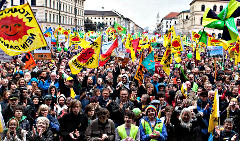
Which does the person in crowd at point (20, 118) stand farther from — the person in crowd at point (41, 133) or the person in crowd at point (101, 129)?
the person in crowd at point (101, 129)

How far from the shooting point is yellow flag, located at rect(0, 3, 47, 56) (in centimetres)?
604

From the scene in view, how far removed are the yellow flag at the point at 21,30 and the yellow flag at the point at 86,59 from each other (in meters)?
2.40

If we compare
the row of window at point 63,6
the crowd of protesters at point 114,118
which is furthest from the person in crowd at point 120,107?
the row of window at point 63,6

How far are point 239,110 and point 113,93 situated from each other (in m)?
3.13

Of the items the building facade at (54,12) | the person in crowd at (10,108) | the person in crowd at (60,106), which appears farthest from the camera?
the building facade at (54,12)

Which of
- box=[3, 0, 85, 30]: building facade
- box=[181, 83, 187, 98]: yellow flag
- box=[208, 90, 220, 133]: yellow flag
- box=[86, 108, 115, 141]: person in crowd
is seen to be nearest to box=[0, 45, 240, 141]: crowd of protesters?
box=[86, 108, 115, 141]: person in crowd

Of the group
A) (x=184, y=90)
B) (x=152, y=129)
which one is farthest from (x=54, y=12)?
(x=152, y=129)

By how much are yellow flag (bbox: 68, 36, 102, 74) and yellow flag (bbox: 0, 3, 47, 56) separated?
2396mm

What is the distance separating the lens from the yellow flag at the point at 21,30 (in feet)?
19.8

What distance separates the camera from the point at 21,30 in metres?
6.13

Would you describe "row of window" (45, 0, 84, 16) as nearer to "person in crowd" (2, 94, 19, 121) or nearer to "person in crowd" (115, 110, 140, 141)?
"person in crowd" (2, 94, 19, 121)

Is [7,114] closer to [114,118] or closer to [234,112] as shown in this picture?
[114,118]

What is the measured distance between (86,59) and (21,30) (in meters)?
2.82

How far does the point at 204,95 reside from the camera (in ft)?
21.7
